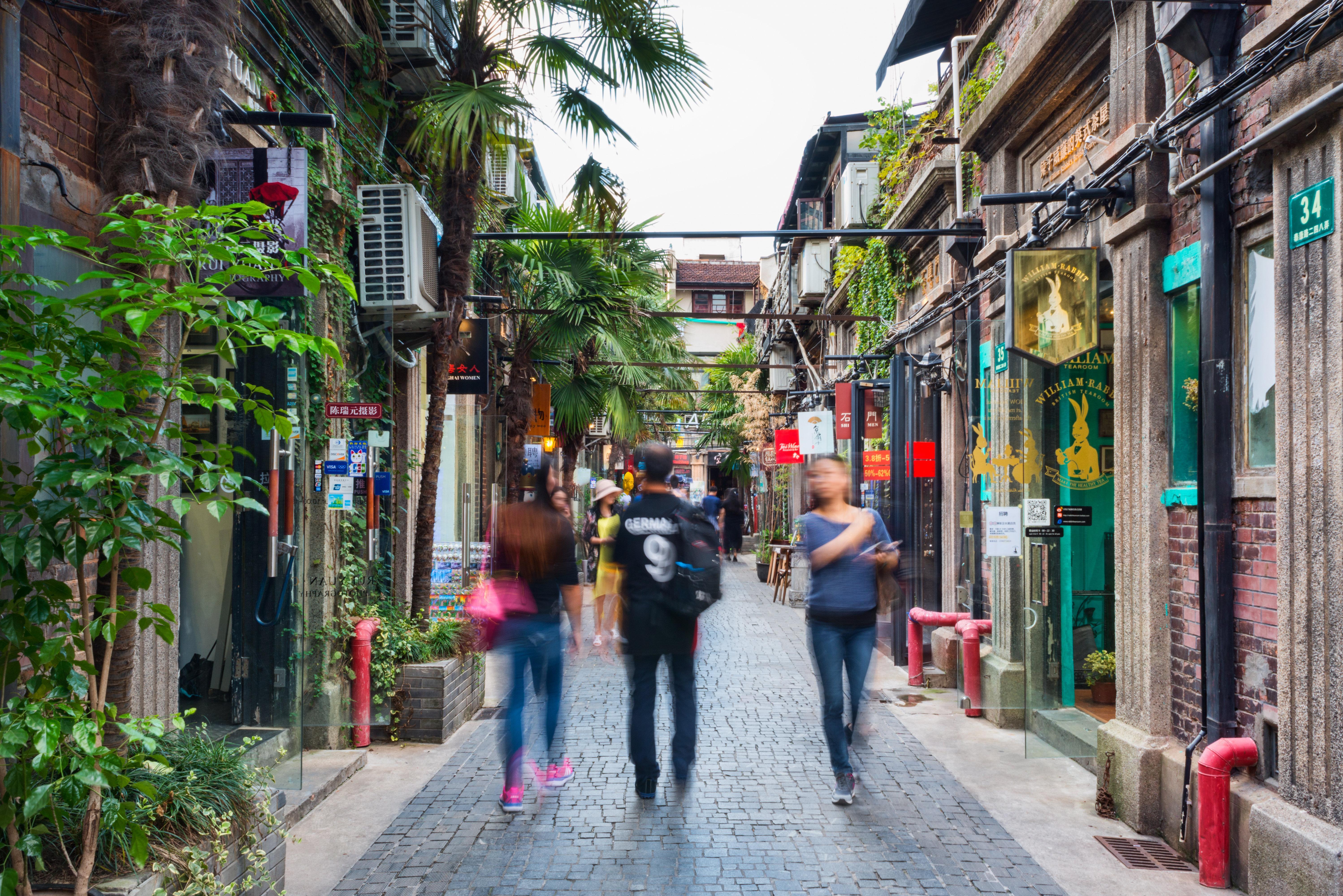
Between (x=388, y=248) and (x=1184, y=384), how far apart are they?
6.41m

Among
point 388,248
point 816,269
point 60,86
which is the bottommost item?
point 60,86

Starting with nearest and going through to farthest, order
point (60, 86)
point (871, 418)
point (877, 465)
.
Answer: point (60, 86), point (877, 465), point (871, 418)

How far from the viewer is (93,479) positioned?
2977mm

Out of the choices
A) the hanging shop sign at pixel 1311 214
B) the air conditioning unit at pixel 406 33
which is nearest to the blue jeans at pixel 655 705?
the hanging shop sign at pixel 1311 214

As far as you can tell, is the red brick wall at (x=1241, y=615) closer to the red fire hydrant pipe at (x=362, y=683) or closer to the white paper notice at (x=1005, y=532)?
the white paper notice at (x=1005, y=532)

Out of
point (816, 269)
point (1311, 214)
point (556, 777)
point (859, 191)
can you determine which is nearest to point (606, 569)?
point (556, 777)

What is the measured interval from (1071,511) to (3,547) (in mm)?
6836

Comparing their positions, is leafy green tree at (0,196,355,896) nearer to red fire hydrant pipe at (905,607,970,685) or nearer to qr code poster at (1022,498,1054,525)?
qr code poster at (1022,498,1054,525)

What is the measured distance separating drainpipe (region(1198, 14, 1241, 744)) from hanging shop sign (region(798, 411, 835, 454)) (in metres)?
11.0

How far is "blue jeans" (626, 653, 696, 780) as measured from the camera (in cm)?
557

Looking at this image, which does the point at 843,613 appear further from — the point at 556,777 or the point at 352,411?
the point at 352,411

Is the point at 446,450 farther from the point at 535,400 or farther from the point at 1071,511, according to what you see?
the point at 1071,511

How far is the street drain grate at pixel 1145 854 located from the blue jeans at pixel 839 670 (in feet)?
4.85

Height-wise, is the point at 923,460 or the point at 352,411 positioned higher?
the point at 352,411
